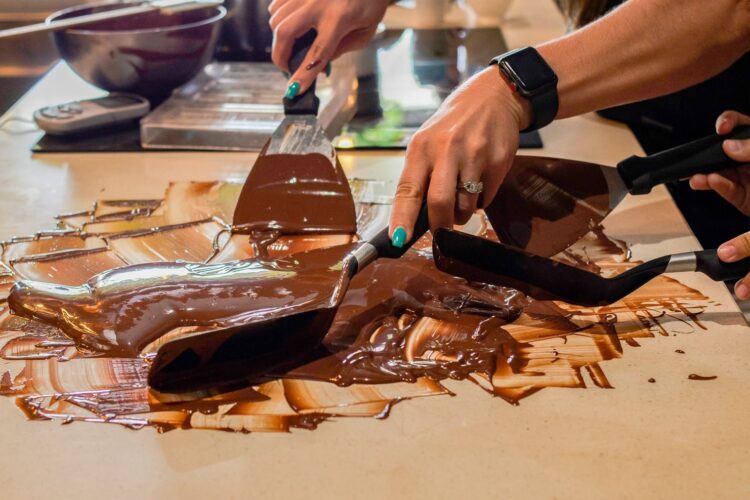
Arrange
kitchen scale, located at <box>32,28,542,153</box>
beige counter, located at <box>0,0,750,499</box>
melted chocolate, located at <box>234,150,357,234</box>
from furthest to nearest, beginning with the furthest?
1. kitchen scale, located at <box>32,28,542,153</box>
2. melted chocolate, located at <box>234,150,357,234</box>
3. beige counter, located at <box>0,0,750,499</box>

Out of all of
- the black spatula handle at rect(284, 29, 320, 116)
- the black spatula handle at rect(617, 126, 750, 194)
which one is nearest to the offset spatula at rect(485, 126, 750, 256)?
the black spatula handle at rect(617, 126, 750, 194)

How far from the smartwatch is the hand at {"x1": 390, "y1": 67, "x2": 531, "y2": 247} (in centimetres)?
3

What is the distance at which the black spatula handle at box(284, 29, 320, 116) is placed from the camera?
165 cm

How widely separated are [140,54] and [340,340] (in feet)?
3.90

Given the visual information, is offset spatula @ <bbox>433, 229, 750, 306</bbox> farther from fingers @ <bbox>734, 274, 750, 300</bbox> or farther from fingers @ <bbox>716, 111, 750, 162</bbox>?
fingers @ <bbox>716, 111, 750, 162</bbox>

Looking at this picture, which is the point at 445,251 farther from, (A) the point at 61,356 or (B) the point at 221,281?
(A) the point at 61,356

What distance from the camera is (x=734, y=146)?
1.30 m

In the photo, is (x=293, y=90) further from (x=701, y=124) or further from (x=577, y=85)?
(x=701, y=124)

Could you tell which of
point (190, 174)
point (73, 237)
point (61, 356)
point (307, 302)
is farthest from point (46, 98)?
point (307, 302)

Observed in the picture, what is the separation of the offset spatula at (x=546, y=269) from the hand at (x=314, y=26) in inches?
25.9

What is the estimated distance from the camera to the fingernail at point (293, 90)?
1.63 metres

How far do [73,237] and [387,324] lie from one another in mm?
700

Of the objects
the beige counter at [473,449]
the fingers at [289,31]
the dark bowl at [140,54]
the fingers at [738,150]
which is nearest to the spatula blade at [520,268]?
the beige counter at [473,449]

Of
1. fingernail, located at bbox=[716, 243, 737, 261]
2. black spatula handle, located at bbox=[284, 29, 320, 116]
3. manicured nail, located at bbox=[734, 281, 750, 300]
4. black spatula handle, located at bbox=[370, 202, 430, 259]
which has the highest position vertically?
black spatula handle, located at bbox=[284, 29, 320, 116]
